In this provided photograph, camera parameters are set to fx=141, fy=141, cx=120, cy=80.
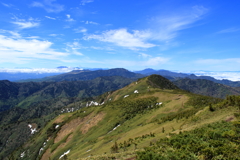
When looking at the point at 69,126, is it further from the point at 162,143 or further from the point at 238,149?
the point at 238,149

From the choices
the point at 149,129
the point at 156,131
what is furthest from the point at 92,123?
the point at 156,131

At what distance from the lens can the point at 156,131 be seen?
42.8m

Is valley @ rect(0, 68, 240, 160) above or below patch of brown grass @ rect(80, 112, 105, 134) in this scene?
above

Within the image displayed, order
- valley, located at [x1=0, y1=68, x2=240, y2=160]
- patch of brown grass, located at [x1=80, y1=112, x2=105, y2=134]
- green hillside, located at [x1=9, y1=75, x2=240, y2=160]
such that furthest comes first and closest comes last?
patch of brown grass, located at [x1=80, y1=112, x2=105, y2=134] → valley, located at [x1=0, y1=68, x2=240, y2=160] → green hillside, located at [x1=9, y1=75, x2=240, y2=160]

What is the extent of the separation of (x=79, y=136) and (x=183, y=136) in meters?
73.0

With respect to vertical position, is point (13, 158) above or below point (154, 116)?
below

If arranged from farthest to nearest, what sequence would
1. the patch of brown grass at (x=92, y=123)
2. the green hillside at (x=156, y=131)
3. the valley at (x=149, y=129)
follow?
the patch of brown grass at (x=92, y=123) < the valley at (x=149, y=129) < the green hillside at (x=156, y=131)

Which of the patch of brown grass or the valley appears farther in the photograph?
the patch of brown grass

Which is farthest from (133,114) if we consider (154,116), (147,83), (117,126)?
(147,83)

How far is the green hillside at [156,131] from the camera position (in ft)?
67.5

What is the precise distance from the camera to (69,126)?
105312 mm

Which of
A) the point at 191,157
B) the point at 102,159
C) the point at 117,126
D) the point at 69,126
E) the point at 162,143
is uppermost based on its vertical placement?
the point at 191,157

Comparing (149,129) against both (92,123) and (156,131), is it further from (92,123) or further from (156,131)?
(92,123)

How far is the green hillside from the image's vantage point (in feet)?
67.5
